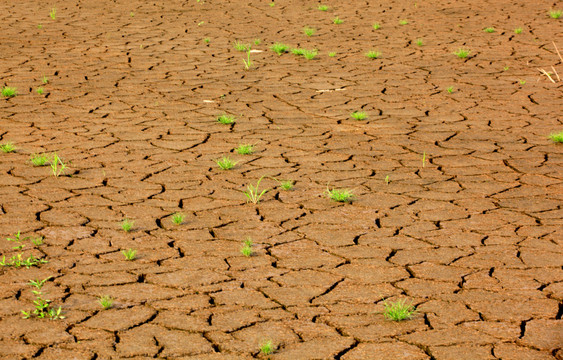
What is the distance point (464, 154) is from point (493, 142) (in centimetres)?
45

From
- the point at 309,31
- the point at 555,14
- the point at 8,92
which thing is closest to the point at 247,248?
the point at 8,92

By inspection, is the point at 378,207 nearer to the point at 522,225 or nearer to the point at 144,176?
the point at 522,225

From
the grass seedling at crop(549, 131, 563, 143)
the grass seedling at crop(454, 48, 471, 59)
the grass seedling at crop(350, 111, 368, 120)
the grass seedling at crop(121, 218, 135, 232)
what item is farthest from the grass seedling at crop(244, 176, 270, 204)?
the grass seedling at crop(454, 48, 471, 59)

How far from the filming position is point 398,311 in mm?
3492

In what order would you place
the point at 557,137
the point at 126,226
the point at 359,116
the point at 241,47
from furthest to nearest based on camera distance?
the point at 241,47 → the point at 359,116 → the point at 557,137 → the point at 126,226

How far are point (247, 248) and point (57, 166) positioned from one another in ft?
6.90

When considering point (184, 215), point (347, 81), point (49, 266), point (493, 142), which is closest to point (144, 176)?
point (184, 215)

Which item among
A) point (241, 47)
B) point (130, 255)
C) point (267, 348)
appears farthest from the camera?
point (241, 47)

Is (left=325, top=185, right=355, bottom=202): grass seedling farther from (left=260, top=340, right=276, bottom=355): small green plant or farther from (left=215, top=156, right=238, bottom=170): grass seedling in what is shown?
(left=260, top=340, right=276, bottom=355): small green plant

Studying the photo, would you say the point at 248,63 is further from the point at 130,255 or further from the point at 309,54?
the point at 130,255

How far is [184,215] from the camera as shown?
189 inches

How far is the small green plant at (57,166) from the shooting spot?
5.47m

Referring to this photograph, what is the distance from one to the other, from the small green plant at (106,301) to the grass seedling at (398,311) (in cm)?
127

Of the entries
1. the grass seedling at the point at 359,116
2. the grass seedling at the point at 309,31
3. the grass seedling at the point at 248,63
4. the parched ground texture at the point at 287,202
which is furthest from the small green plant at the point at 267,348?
the grass seedling at the point at 309,31
